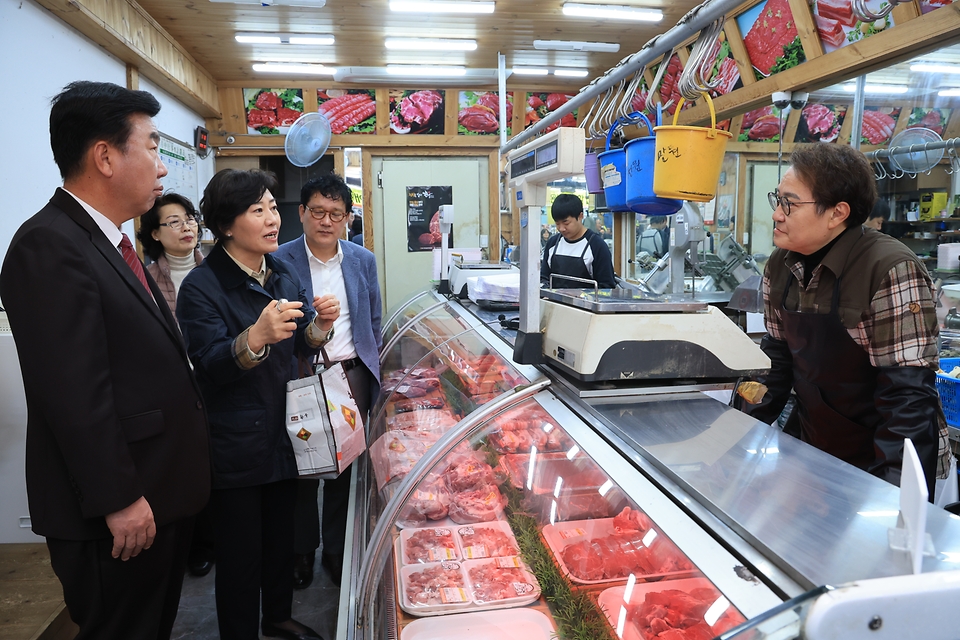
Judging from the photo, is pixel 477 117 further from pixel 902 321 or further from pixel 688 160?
pixel 902 321

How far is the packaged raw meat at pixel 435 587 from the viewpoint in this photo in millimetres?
1672

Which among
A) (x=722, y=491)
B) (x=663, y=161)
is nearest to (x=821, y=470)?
(x=722, y=491)

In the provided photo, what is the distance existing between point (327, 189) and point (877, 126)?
11.2 ft

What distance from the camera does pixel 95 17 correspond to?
435 cm

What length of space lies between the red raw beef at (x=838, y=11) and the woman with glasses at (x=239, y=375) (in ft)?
12.1

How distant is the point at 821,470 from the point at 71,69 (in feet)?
17.4

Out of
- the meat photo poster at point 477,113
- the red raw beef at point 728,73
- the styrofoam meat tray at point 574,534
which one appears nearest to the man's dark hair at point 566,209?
the red raw beef at point 728,73

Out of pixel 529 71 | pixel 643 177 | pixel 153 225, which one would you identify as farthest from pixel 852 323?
pixel 529 71

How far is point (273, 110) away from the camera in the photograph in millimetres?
7742

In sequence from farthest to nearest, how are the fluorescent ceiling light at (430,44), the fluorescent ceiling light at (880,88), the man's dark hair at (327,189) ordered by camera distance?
the fluorescent ceiling light at (430,44), the fluorescent ceiling light at (880,88), the man's dark hair at (327,189)

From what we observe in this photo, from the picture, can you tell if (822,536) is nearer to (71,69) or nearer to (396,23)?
(71,69)

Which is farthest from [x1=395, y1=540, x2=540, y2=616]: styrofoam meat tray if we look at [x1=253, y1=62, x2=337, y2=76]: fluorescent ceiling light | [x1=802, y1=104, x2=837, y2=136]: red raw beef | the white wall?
[x1=253, y1=62, x2=337, y2=76]: fluorescent ceiling light

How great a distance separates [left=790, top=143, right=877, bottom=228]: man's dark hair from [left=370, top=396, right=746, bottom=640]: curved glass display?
910mm

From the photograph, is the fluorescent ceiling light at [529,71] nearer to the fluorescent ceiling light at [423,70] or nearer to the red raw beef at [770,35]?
the fluorescent ceiling light at [423,70]
